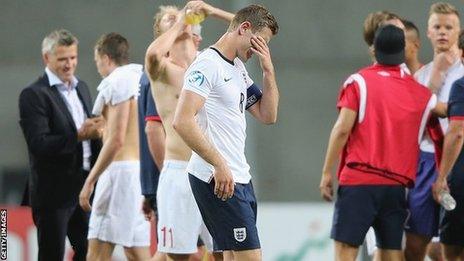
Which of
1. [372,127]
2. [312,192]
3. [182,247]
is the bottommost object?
[312,192]

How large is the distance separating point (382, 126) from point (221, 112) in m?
1.63

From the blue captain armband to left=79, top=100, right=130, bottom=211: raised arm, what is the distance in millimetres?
2135

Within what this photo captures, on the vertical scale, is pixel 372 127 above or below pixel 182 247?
above

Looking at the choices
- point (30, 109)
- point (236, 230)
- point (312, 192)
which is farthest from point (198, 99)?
point (312, 192)

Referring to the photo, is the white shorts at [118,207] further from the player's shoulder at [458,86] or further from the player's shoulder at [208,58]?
the player's shoulder at [208,58]

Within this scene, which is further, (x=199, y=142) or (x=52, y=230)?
(x=52, y=230)

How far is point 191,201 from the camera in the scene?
995 centimetres

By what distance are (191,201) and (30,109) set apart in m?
1.66

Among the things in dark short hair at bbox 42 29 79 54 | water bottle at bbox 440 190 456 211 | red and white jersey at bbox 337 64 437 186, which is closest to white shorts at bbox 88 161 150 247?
dark short hair at bbox 42 29 79 54

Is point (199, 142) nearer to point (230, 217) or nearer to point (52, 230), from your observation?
point (230, 217)

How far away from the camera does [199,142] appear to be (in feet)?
27.7

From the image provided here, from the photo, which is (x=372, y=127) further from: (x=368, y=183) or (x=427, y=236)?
(x=427, y=236)

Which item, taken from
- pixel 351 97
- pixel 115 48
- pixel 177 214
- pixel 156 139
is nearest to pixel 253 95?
pixel 351 97

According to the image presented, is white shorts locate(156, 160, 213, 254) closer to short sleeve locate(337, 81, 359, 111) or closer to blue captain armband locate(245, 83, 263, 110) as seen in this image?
blue captain armband locate(245, 83, 263, 110)
